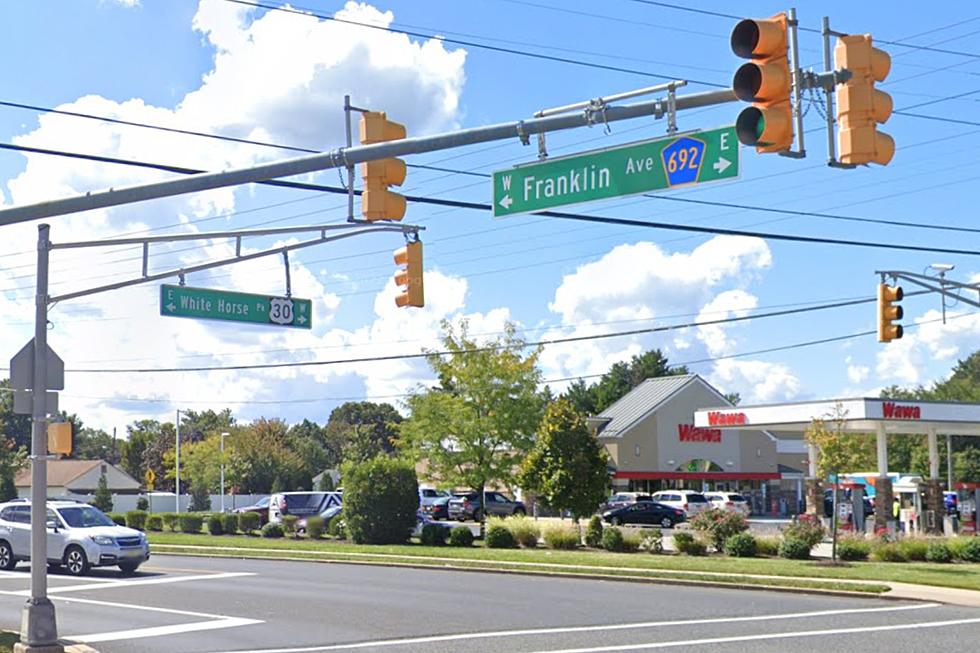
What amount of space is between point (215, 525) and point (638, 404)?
3033 centimetres

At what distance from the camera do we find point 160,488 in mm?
105562

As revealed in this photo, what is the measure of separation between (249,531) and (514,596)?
24804mm

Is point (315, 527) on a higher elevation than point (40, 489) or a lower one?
lower

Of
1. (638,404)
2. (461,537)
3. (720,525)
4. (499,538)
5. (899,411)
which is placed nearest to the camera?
(720,525)

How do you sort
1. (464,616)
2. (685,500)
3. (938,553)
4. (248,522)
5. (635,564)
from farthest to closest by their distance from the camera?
(685,500) → (248,522) → (938,553) → (635,564) → (464,616)

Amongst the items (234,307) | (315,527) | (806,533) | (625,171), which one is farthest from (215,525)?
(625,171)

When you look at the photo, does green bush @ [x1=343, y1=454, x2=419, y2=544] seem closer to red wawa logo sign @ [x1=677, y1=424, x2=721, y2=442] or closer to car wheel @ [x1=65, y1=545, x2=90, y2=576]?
car wheel @ [x1=65, y1=545, x2=90, y2=576]

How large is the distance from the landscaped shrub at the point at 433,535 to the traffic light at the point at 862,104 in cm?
2913

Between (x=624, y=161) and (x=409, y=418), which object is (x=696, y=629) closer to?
(x=624, y=161)

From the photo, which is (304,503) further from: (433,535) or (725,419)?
(725,419)

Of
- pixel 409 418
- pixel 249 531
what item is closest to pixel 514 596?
pixel 249 531

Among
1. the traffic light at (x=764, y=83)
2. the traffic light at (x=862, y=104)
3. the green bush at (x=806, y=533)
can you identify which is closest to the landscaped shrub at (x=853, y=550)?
the green bush at (x=806, y=533)

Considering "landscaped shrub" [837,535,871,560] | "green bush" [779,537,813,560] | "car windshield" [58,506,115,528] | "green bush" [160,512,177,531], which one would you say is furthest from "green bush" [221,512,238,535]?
"landscaped shrub" [837,535,871,560]

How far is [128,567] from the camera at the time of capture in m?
27.7
